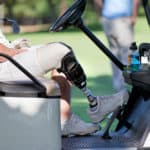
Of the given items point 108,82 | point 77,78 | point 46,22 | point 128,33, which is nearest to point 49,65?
point 77,78

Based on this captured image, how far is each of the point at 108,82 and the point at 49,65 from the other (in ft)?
25.8

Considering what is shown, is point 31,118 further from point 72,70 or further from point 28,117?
point 72,70

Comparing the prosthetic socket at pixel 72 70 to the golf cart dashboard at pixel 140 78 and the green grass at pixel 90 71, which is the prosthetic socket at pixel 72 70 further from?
the green grass at pixel 90 71

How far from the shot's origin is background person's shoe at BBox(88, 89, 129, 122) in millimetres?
5066

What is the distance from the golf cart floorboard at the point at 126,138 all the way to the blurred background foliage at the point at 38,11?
2802 cm

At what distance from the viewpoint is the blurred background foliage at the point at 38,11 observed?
33375 millimetres

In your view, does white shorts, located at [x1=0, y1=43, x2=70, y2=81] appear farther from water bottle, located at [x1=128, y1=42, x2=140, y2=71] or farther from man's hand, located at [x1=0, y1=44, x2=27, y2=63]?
water bottle, located at [x1=128, y1=42, x2=140, y2=71]

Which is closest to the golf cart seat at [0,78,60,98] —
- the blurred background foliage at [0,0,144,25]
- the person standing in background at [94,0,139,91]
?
the person standing in background at [94,0,139,91]

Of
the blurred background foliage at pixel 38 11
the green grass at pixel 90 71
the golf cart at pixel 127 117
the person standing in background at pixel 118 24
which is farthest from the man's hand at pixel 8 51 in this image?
the blurred background foliage at pixel 38 11

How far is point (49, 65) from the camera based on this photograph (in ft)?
15.6

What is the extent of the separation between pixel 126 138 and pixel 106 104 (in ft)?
0.90

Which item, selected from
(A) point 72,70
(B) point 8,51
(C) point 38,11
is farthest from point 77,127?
(C) point 38,11

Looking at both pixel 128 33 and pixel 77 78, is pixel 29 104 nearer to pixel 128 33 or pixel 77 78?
pixel 77 78

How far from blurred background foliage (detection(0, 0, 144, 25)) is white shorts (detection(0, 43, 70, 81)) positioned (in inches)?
1118
